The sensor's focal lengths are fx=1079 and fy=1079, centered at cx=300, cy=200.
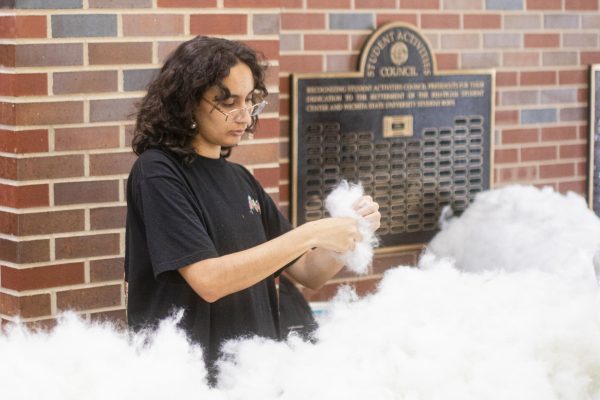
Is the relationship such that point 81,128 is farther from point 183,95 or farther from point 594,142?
point 594,142

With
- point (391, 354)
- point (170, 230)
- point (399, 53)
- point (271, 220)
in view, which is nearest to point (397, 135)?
point (399, 53)

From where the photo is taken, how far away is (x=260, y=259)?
2.79m

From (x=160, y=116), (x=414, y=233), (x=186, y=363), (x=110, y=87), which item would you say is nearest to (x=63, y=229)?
(x=110, y=87)

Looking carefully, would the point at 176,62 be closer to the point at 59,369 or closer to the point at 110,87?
the point at 110,87

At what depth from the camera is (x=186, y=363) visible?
228 centimetres

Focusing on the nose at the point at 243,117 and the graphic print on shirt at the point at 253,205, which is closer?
the nose at the point at 243,117

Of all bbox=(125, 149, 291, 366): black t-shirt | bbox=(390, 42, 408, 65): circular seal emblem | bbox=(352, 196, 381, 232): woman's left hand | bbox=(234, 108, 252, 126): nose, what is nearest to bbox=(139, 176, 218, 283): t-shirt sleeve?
bbox=(125, 149, 291, 366): black t-shirt

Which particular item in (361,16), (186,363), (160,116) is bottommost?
(186,363)

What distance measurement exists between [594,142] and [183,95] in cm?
317

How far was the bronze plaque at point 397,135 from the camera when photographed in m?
4.64

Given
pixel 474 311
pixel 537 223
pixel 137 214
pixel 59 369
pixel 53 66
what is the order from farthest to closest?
pixel 537 223
pixel 53 66
pixel 137 214
pixel 474 311
pixel 59 369

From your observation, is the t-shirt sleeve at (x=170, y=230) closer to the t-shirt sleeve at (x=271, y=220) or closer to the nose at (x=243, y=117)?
the nose at (x=243, y=117)

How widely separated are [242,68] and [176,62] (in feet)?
0.61

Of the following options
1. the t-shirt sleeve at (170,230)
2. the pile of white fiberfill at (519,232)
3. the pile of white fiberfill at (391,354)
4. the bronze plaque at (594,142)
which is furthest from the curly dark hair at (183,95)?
the bronze plaque at (594,142)
